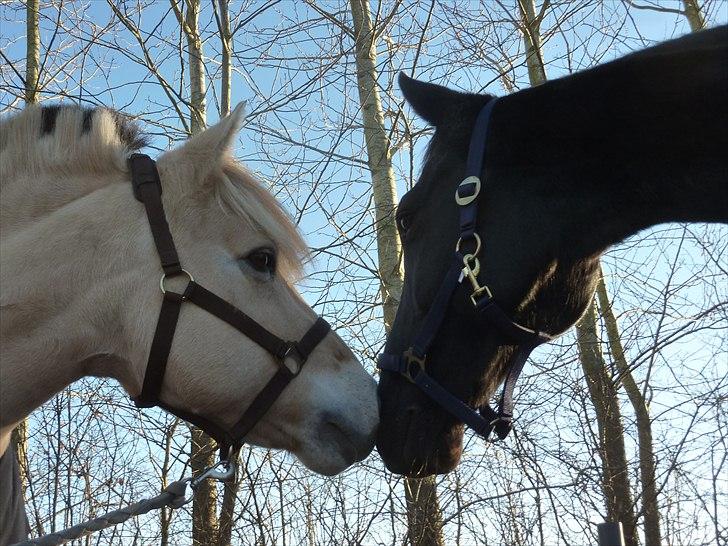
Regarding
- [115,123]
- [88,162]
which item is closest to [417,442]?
[88,162]

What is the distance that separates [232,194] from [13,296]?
31.9 inches

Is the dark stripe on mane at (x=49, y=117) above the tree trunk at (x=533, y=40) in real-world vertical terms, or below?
below

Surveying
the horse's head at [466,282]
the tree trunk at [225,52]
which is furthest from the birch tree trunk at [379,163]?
the horse's head at [466,282]

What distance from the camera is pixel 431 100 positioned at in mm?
2992

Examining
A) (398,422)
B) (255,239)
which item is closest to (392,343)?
(398,422)

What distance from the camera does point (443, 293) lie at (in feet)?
8.59

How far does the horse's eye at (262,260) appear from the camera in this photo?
98.8 inches

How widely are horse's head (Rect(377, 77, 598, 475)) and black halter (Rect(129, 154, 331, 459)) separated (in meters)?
0.48

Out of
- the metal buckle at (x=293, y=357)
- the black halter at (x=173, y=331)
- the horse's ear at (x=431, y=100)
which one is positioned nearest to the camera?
the black halter at (x=173, y=331)

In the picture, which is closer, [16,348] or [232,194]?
[16,348]

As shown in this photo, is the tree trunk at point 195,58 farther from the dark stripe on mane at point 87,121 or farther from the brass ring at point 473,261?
the brass ring at point 473,261

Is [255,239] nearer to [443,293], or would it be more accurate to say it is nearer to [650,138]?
[443,293]

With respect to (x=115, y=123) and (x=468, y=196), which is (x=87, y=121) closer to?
(x=115, y=123)

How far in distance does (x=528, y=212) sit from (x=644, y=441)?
536 centimetres
